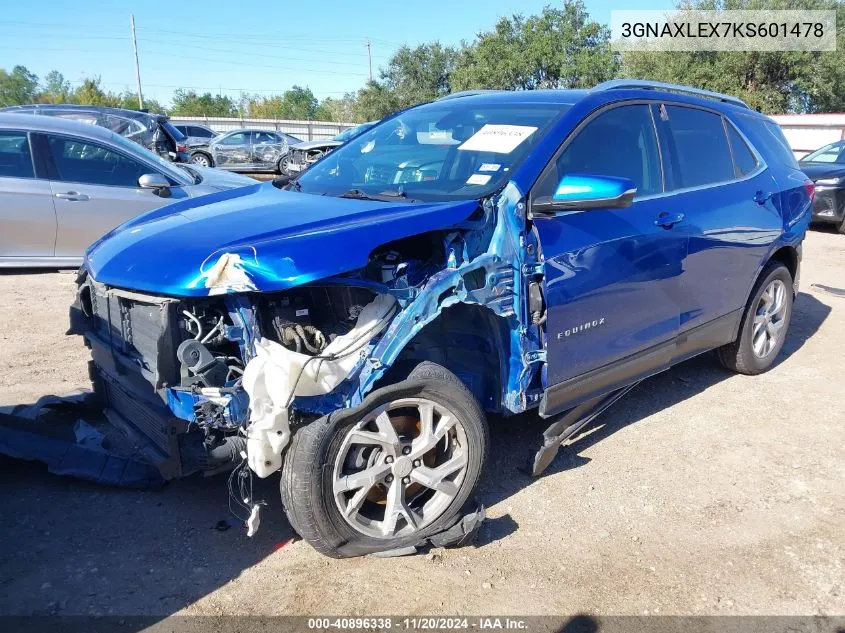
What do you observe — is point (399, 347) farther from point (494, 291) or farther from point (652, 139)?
point (652, 139)

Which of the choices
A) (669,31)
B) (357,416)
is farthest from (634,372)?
(669,31)

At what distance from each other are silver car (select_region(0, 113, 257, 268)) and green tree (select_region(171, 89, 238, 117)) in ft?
214

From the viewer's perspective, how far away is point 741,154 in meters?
4.91

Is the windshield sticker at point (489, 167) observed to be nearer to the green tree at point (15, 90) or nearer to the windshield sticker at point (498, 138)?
the windshield sticker at point (498, 138)

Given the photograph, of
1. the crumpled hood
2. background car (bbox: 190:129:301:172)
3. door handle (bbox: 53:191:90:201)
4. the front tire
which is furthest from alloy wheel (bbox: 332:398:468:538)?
background car (bbox: 190:129:301:172)

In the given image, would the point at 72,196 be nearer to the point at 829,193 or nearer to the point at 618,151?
the point at 618,151

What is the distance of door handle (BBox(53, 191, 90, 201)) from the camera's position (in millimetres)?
7359

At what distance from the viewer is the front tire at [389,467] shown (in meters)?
2.80

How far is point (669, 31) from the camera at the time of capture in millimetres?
33625

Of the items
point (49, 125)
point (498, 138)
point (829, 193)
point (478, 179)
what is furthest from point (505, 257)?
point (829, 193)

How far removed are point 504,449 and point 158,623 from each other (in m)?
2.08

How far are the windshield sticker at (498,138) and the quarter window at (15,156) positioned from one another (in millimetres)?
5573

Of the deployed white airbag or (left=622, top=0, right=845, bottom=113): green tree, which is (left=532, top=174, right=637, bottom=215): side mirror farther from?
(left=622, top=0, right=845, bottom=113): green tree

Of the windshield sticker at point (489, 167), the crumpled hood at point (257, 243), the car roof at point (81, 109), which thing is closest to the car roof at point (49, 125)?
the crumpled hood at point (257, 243)
